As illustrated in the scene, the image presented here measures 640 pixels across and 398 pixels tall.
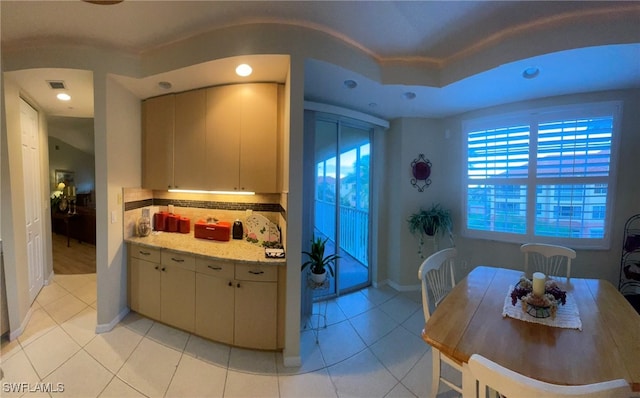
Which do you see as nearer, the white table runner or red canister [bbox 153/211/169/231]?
the white table runner

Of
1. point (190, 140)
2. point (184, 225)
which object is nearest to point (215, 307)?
point (184, 225)

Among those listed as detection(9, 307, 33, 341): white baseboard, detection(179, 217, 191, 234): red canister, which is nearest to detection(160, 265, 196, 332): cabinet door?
detection(179, 217, 191, 234): red canister

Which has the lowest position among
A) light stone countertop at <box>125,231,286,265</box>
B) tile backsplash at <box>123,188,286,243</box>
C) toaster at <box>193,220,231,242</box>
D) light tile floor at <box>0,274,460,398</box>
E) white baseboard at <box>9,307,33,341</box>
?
light tile floor at <box>0,274,460,398</box>

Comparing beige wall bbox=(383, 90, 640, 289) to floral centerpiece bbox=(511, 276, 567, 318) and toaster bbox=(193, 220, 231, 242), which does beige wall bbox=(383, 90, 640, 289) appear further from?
toaster bbox=(193, 220, 231, 242)

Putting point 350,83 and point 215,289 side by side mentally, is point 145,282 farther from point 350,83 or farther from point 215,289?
point 350,83

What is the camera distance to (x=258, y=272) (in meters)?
2.01

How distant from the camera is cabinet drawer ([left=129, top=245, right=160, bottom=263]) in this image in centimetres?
238

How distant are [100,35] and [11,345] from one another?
2.69 m

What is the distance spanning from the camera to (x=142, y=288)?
2.49 metres

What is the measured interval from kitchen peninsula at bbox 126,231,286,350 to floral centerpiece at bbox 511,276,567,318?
154 centimetres

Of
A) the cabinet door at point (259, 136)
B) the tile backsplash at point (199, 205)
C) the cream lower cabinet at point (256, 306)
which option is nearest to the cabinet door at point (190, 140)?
the tile backsplash at point (199, 205)

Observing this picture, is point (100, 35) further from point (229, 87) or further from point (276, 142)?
point (276, 142)

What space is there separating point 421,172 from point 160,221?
3210 millimetres

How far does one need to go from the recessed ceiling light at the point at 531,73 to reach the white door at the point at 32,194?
4719 millimetres
